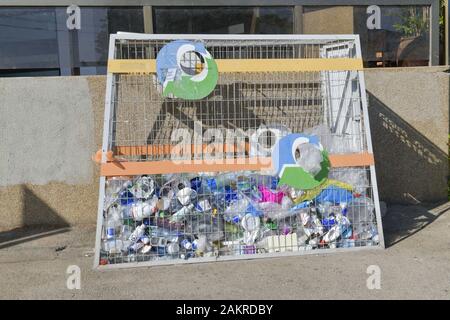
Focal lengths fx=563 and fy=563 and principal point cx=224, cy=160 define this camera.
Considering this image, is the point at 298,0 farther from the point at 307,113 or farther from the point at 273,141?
the point at 273,141

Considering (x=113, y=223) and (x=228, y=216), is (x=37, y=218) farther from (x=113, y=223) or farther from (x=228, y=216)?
(x=228, y=216)

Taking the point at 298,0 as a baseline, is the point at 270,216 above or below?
below

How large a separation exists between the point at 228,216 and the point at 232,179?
0.35 meters

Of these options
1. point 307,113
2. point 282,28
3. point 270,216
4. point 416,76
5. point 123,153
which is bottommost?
point 270,216

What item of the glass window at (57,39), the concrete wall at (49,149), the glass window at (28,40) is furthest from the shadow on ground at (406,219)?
the glass window at (28,40)

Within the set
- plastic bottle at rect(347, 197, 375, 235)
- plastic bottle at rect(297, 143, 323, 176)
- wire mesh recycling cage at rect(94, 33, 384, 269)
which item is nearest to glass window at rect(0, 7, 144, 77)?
wire mesh recycling cage at rect(94, 33, 384, 269)

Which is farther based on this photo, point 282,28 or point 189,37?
point 282,28

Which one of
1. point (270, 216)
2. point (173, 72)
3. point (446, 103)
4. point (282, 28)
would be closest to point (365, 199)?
point (270, 216)

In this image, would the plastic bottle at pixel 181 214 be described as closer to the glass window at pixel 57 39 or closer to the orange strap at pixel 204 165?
the orange strap at pixel 204 165

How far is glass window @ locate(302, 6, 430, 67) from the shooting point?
7.82m

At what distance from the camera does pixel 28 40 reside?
738cm

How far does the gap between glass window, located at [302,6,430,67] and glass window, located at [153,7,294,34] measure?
35 centimetres

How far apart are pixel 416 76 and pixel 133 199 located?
13.9 ft
